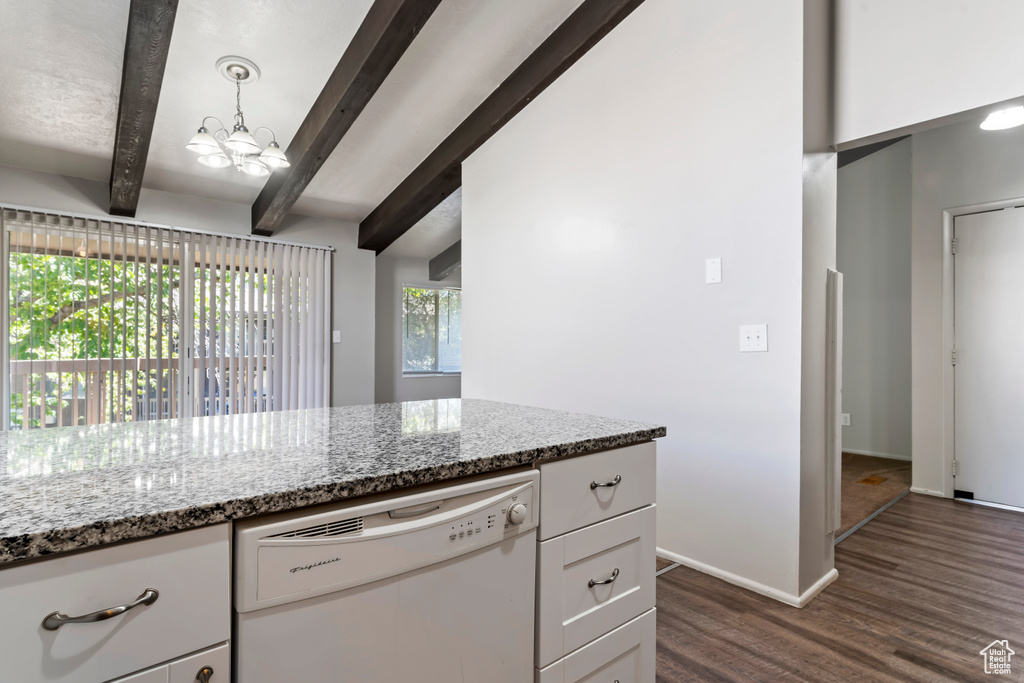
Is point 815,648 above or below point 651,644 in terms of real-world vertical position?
below

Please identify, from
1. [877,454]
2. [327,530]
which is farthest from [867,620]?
[877,454]

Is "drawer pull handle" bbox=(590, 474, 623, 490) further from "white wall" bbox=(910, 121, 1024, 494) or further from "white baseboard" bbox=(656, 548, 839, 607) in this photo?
"white wall" bbox=(910, 121, 1024, 494)

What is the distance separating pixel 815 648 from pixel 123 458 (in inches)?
80.5

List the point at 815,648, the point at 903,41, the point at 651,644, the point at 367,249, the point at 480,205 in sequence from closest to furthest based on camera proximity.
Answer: the point at 651,644, the point at 815,648, the point at 903,41, the point at 480,205, the point at 367,249

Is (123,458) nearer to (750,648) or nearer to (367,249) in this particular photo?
(750,648)

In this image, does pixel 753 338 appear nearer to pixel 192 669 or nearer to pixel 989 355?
pixel 192 669

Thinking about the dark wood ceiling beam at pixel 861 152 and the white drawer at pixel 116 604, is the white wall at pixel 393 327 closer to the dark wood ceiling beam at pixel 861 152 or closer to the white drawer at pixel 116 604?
the dark wood ceiling beam at pixel 861 152

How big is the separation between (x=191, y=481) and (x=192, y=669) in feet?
0.83

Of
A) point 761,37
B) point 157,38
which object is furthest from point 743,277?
point 157,38

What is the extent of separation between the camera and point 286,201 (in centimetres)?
409

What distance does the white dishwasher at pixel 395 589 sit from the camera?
2.34 ft

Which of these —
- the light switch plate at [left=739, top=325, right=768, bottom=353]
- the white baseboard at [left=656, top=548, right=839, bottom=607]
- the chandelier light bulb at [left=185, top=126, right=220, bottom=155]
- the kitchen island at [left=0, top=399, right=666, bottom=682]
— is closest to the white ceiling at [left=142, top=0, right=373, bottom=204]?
the chandelier light bulb at [left=185, top=126, right=220, bottom=155]

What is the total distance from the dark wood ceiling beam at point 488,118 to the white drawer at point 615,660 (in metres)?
2.84

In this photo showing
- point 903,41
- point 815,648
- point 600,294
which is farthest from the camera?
point 600,294
